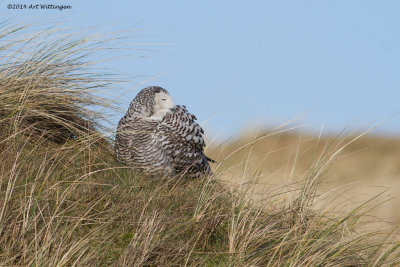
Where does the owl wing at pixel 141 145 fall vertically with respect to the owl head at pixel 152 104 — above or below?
below

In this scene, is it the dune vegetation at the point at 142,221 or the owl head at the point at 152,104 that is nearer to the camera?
the dune vegetation at the point at 142,221

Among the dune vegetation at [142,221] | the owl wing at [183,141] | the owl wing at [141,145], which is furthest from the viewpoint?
the owl wing at [183,141]

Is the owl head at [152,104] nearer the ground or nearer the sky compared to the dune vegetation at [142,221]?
nearer the sky

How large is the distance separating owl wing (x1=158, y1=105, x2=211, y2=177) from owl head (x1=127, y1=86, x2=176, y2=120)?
0.07 metres

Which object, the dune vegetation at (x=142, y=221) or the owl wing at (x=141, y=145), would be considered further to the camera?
the owl wing at (x=141, y=145)

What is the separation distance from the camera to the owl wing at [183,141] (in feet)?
17.5

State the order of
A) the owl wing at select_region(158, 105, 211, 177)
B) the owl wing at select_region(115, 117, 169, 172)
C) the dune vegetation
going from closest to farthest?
the dune vegetation
the owl wing at select_region(115, 117, 169, 172)
the owl wing at select_region(158, 105, 211, 177)

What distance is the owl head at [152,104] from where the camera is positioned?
17.4 ft

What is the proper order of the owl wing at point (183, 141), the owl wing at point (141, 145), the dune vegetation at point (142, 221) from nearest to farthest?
the dune vegetation at point (142, 221) < the owl wing at point (141, 145) < the owl wing at point (183, 141)

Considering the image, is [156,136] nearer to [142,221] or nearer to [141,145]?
[141,145]

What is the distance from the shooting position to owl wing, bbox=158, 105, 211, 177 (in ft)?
17.5

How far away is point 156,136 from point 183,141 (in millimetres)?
302

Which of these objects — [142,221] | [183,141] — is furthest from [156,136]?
[142,221]

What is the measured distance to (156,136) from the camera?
208 inches
